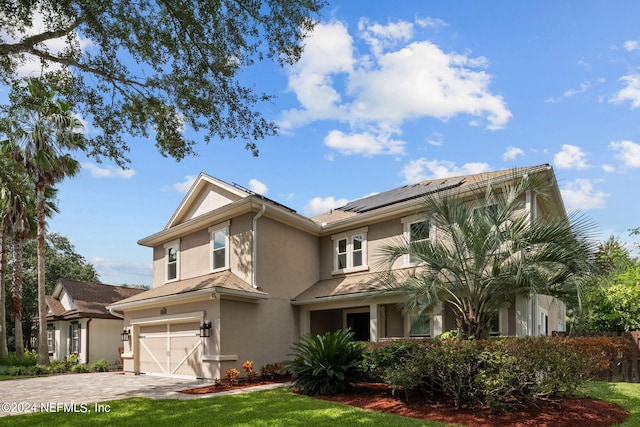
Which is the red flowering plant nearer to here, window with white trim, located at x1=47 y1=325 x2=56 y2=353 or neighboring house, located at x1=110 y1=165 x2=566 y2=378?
neighboring house, located at x1=110 y1=165 x2=566 y2=378

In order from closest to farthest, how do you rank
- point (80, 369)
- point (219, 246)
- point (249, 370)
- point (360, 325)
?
point (249, 370)
point (219, 246)
point (360, 325)
point (80, 369)

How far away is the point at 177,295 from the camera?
1534cm

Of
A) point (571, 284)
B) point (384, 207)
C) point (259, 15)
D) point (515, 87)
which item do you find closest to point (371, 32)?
point (259, 15)

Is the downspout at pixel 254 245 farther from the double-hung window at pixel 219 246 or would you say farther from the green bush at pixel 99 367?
the green bush at pixel 99 367

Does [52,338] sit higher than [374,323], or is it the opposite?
[374,323]

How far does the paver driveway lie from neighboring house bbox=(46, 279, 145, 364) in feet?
28.3

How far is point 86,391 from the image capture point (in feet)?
41.4

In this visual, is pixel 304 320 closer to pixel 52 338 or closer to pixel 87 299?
pixel 87 299

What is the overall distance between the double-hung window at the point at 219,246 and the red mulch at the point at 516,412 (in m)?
8.36

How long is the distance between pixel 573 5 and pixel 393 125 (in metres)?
5.78

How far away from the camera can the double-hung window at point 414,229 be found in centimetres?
1484

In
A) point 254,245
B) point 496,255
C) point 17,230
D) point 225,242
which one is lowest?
point 496,255

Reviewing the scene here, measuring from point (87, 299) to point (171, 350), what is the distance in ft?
38.9

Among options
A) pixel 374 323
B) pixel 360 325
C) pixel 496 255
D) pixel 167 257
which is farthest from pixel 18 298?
pixel 496 255
